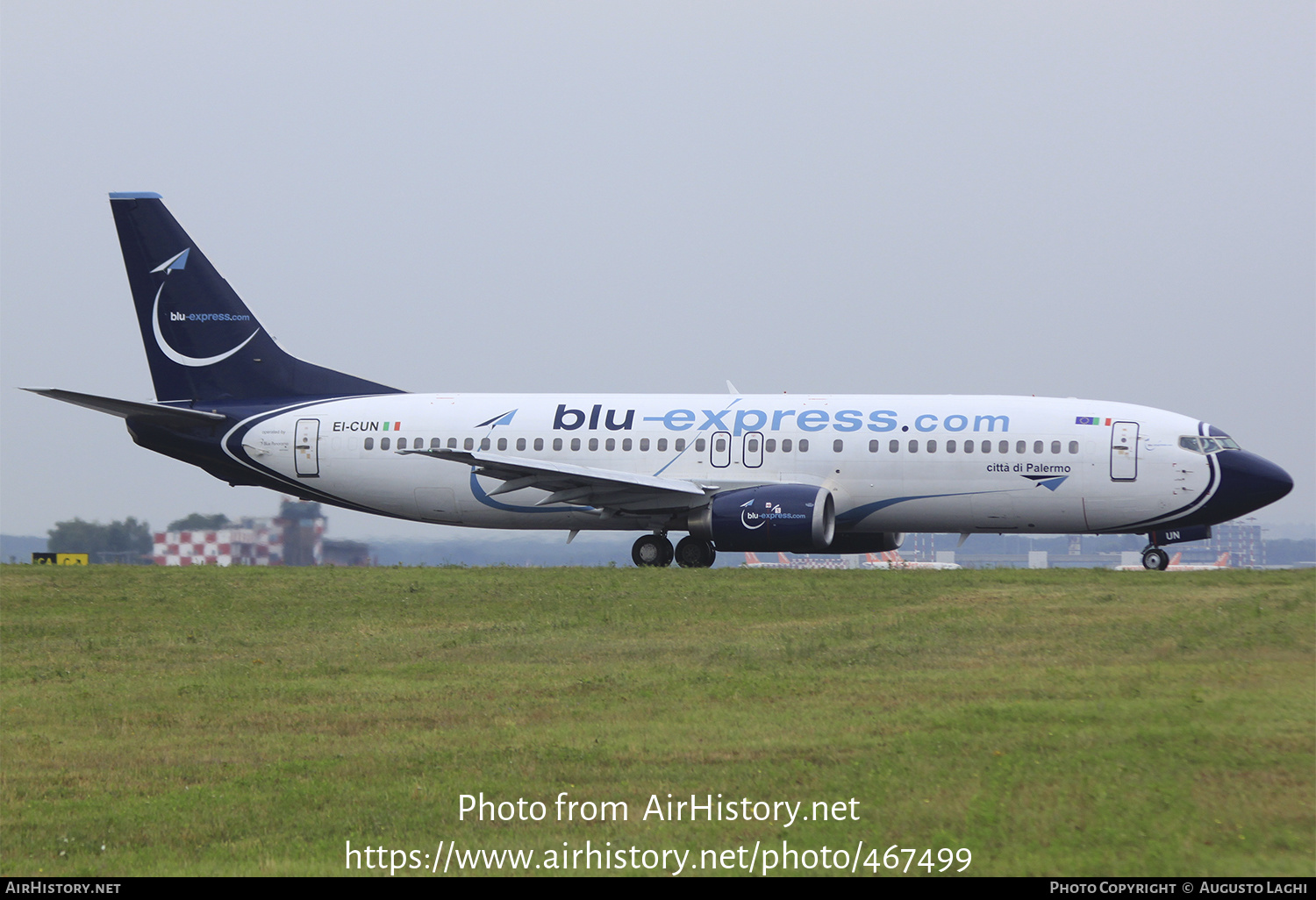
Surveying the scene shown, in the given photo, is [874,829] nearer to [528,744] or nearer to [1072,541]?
[528,744]

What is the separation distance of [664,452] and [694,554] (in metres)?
2.29

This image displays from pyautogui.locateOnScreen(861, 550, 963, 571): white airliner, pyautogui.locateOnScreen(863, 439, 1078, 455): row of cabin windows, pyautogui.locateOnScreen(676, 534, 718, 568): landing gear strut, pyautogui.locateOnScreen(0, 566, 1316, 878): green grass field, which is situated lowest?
pyautogui.locateOnScreen(0, 566, 1316, 878): green grass field

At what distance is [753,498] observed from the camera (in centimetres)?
2689

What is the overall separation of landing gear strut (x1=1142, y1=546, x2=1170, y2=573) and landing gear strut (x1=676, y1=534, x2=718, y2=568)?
8.79m

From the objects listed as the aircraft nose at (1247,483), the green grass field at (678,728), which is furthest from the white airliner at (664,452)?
the green grass field at (678,728)

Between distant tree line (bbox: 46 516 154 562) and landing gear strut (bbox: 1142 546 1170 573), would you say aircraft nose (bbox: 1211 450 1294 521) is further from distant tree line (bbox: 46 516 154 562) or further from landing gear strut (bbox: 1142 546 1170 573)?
distant tree line (bbox: 46 516 154 562)

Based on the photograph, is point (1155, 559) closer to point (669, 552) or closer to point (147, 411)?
point (669, 552)

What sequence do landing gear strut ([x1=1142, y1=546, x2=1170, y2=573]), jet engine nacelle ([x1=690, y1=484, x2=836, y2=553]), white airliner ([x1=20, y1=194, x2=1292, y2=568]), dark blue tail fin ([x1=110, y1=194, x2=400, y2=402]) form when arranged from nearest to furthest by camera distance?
1. jet engine nacelle ([x1=690, y1=484, x2=836, y2=553])
2. white airliner ([x1=20, y1=194, x2=1292, y2=568])
3. landing gear strut ([x1=1142, y1=546, x2=1170, y2=573])
4. dark blue tail fin ([x1=110, y1=194, x2=400, y2=402])

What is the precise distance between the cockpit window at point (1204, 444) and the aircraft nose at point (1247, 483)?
18 cm

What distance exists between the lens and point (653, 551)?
28844 millimetres

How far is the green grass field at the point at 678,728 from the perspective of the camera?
8.80 m

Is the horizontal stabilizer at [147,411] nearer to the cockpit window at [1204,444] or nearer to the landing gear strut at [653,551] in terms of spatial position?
the landing gear strut at [653,551]

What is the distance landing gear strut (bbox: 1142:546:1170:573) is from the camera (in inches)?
1096

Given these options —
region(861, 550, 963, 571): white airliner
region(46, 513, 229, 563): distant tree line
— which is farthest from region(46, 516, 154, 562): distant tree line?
region(861, 550, 963, 571): white airliner
